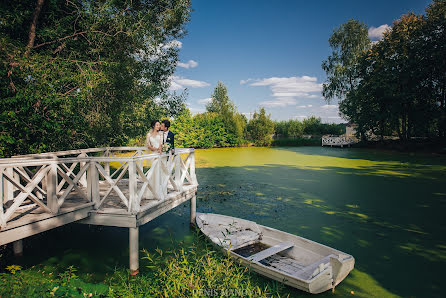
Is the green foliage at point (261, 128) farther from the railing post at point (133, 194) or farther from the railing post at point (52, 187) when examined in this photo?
the railing post at point (52, 187)

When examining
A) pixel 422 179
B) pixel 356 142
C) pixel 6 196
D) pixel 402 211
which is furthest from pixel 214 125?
pixel 6 196

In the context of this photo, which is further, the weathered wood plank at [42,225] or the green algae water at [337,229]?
the green algae water at [337,229]

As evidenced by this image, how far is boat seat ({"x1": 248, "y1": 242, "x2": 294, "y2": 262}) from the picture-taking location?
13.9 ft

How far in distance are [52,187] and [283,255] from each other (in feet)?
13.2

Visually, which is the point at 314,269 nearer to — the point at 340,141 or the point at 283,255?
the point at 283,255

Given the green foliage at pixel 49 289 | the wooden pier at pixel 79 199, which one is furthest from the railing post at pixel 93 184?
the green foliage at pixel 49 289

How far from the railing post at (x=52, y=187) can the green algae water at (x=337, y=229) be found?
1229mm

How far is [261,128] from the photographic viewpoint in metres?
34.8

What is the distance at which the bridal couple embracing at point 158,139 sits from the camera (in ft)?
18.8

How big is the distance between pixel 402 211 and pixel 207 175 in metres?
8.91

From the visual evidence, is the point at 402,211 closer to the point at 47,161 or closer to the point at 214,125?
the point at 47,161

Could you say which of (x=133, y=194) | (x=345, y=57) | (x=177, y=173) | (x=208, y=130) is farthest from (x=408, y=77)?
(x=133, y=194)

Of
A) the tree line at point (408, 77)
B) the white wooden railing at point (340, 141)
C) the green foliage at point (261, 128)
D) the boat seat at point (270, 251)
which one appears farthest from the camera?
the green foliage at point (261, 128)

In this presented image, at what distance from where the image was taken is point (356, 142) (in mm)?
34469
